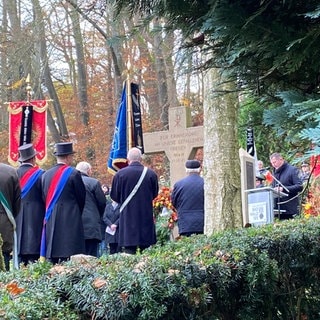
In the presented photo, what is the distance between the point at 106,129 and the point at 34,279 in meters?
26.1

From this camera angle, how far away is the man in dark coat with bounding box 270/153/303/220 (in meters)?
10.0

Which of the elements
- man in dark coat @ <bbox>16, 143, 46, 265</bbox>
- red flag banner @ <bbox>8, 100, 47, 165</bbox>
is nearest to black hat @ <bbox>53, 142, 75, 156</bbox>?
man in dark coat @ <bbox>16, 143, 46, 265</bbox>

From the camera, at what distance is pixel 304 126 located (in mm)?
3133

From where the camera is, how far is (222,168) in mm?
8125

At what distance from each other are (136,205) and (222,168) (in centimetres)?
126

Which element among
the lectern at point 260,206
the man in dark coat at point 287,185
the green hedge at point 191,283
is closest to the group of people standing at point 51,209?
the lectern at point 260,206

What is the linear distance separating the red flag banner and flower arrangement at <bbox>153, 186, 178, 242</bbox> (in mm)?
4460

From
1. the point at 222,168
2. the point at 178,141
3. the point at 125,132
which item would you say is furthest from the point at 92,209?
the point at 178,141

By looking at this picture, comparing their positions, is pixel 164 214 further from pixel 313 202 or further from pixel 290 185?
pixel 313 202

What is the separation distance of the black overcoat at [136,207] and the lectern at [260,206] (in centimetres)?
141

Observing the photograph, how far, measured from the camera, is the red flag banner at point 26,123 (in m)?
14.8

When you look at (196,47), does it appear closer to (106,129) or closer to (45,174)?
(45,174)

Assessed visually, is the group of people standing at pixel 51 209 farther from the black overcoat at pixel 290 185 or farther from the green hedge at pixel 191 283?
the black overcoat at pixel 290 185

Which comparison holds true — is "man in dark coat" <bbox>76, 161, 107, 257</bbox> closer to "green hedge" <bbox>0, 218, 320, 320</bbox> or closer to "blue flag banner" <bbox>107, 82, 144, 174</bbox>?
"blue flag banner" <bbox>107, 82, 144, 174</bbox>
